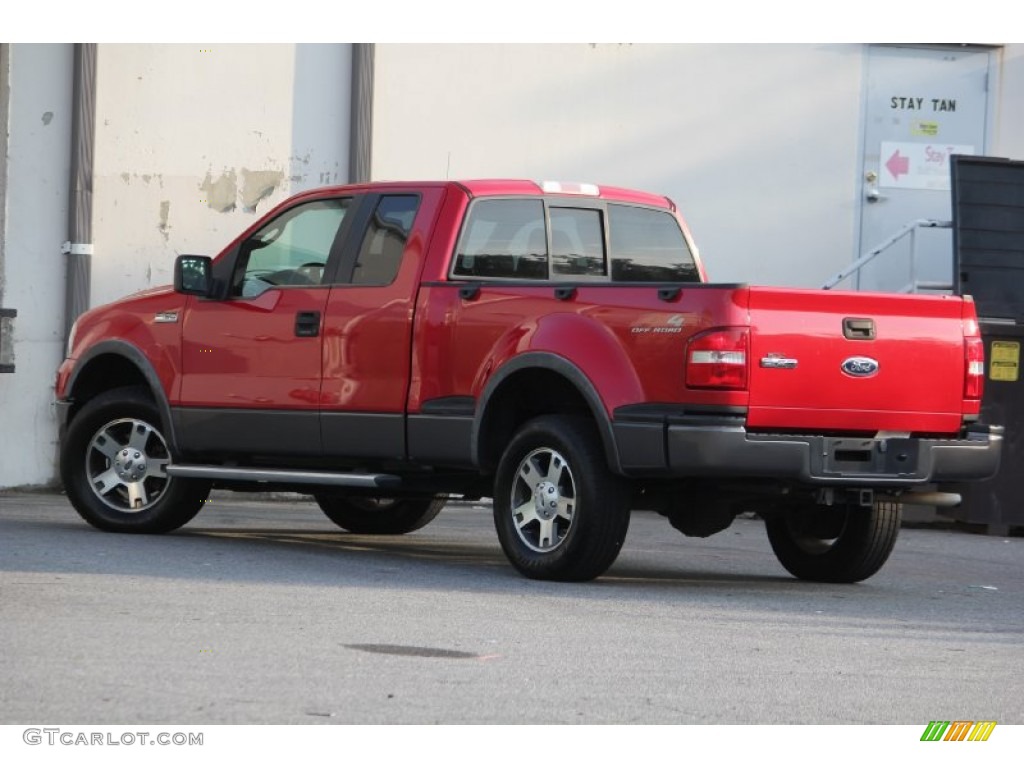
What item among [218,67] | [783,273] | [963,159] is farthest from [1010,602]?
[218,67]

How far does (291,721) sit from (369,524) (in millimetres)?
7099

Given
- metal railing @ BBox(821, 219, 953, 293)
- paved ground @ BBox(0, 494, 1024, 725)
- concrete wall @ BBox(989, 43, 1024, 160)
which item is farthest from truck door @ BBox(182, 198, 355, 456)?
concrete wall @ BBox(989, 43, 1024, 160)

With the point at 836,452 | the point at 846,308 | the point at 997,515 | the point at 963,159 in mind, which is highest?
the point at 963,159

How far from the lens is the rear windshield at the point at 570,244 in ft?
35.3

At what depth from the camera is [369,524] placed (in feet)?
42.5

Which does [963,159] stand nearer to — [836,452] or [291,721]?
[836,452]

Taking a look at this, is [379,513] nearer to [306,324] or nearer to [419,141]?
[306,324]

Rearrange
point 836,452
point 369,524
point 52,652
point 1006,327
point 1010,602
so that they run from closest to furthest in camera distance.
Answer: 1. point 52,652
2. point 836,452
3. point 1010,602
4. point 369,524
5. point 1006,327

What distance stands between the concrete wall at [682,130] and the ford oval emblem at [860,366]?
825cm

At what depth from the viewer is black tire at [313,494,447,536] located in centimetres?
1284

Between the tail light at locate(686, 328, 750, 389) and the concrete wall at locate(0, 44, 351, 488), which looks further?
the concrete wall at locate(0, 44, 351, 488)

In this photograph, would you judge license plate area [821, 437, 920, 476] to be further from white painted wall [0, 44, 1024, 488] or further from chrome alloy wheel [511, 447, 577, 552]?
white painted wall [0, 44, 1024, 488]

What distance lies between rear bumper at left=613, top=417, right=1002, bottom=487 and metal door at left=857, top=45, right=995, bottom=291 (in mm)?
8478

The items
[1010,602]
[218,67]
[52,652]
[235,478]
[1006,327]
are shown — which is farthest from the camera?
[218,67]
